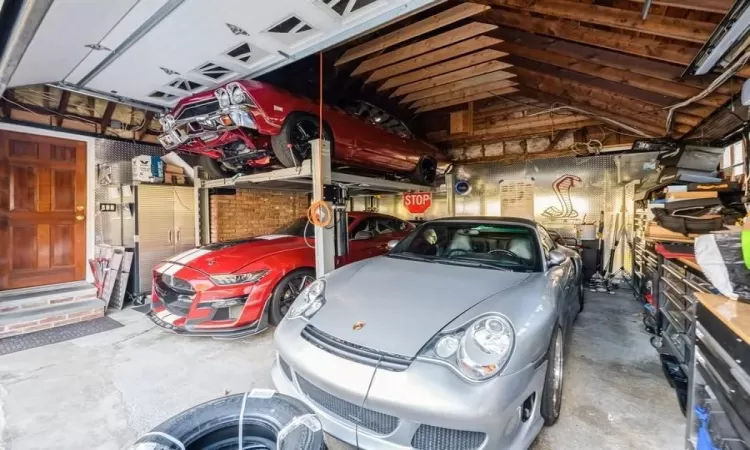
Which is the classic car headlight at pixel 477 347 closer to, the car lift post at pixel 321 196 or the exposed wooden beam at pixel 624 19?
the car lift post at pixel 321 196

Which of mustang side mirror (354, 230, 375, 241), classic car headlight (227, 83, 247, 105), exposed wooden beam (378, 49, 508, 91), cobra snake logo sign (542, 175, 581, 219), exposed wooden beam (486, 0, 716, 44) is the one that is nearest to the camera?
exposed wooden beam (486, 0, 716, 44)

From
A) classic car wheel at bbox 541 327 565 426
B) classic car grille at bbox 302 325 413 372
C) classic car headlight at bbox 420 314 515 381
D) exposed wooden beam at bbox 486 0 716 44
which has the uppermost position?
exposed wooden beam at bbox 486 0 716 44

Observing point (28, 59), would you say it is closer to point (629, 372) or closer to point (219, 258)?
point (219, 258)

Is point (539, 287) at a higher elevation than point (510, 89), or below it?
below

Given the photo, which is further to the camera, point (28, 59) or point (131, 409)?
point (28, 59)

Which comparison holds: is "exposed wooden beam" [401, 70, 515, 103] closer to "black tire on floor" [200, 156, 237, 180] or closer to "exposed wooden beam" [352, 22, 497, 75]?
"exposed wooden beam" [352, 22, 497, 75]

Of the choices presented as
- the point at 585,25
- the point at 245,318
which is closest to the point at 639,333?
the point at 585,25

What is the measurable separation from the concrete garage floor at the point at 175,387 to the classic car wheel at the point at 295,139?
1.94 m

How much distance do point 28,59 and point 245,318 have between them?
9.60 ft

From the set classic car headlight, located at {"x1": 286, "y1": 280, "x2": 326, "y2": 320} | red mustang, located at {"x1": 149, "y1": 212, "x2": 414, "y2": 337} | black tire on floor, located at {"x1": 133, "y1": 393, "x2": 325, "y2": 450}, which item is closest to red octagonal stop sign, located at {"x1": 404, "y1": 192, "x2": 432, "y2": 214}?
red mustang, located at {"x1": 149, "y1": 212, "x2": 414, "y2": 337}

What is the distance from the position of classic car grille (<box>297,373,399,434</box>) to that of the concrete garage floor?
1.19 ft

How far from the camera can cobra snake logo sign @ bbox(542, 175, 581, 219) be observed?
634cm

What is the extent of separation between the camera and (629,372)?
2613 mm

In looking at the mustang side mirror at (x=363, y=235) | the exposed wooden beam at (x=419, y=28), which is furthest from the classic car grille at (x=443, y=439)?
the mustang side mirror at (x=363, y=235)
